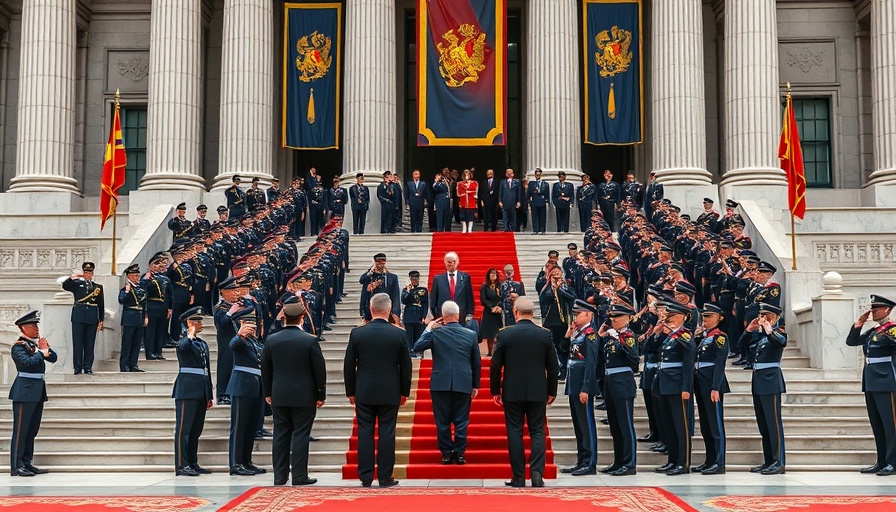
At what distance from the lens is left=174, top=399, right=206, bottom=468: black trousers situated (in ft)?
43.8

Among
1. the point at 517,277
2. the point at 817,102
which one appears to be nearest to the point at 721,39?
the point at 817,102

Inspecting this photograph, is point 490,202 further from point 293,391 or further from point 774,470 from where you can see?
point 293,391

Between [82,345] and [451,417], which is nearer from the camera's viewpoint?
[451,417]

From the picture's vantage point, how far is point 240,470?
43.2ft

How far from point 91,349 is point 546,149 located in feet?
49.7

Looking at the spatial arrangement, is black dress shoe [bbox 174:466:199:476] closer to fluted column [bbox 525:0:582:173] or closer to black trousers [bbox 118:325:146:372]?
black trousers [bbox 118:325:146:372]

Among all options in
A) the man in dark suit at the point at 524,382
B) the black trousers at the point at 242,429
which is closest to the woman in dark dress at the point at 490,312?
the black trousers at the point at 242,429

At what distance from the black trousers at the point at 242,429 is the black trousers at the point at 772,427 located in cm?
577

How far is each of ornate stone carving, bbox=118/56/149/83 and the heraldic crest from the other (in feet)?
46.6

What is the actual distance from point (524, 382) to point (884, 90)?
73.3 feet

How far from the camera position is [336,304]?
71.8 feet

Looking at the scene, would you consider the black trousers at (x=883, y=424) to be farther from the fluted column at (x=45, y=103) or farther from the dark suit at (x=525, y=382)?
the fluted column at (x=45, y=103)

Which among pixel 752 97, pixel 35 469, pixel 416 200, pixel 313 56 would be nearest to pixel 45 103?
pixel 313 56

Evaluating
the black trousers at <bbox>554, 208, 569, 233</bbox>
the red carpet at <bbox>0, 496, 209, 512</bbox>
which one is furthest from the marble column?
the red carpet at <bbox>0, 496, 209, 512</bbox>
